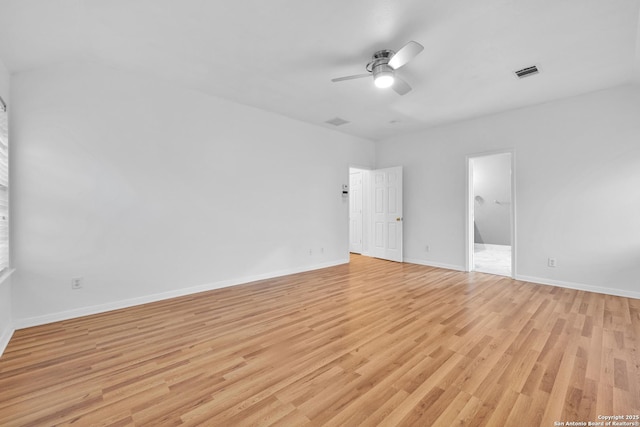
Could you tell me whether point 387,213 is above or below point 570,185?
below

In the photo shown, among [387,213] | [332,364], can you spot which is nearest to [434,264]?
[387,213]

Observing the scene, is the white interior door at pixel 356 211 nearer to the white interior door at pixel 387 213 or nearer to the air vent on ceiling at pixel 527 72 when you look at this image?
the white interior door at pixel 387 213

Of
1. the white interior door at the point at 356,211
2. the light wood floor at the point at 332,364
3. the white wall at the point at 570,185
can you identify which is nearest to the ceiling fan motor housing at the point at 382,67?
the light wood floor at the point at 332,364

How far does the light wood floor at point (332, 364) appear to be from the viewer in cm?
164

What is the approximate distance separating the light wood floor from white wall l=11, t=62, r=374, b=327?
1.70 ft

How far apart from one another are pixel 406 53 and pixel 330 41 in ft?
2.54

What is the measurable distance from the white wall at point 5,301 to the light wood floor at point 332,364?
0.11m

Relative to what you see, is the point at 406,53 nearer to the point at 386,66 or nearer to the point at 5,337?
the point at 386,66

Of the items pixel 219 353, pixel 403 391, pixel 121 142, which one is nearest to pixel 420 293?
pixel 403 391

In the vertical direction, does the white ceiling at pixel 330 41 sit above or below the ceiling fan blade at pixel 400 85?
above

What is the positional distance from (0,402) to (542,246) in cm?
637

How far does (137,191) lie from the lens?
3.50m

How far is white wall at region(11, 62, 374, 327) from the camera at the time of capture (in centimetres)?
292

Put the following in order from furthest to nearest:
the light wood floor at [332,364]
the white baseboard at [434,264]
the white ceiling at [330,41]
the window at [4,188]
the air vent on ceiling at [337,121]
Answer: the white baseboard at [434,264]
the air vent on ceiling at [337,121]
the window at [4,188]
the white ceiling at [330,41]
the light wood floor at [332,364]
